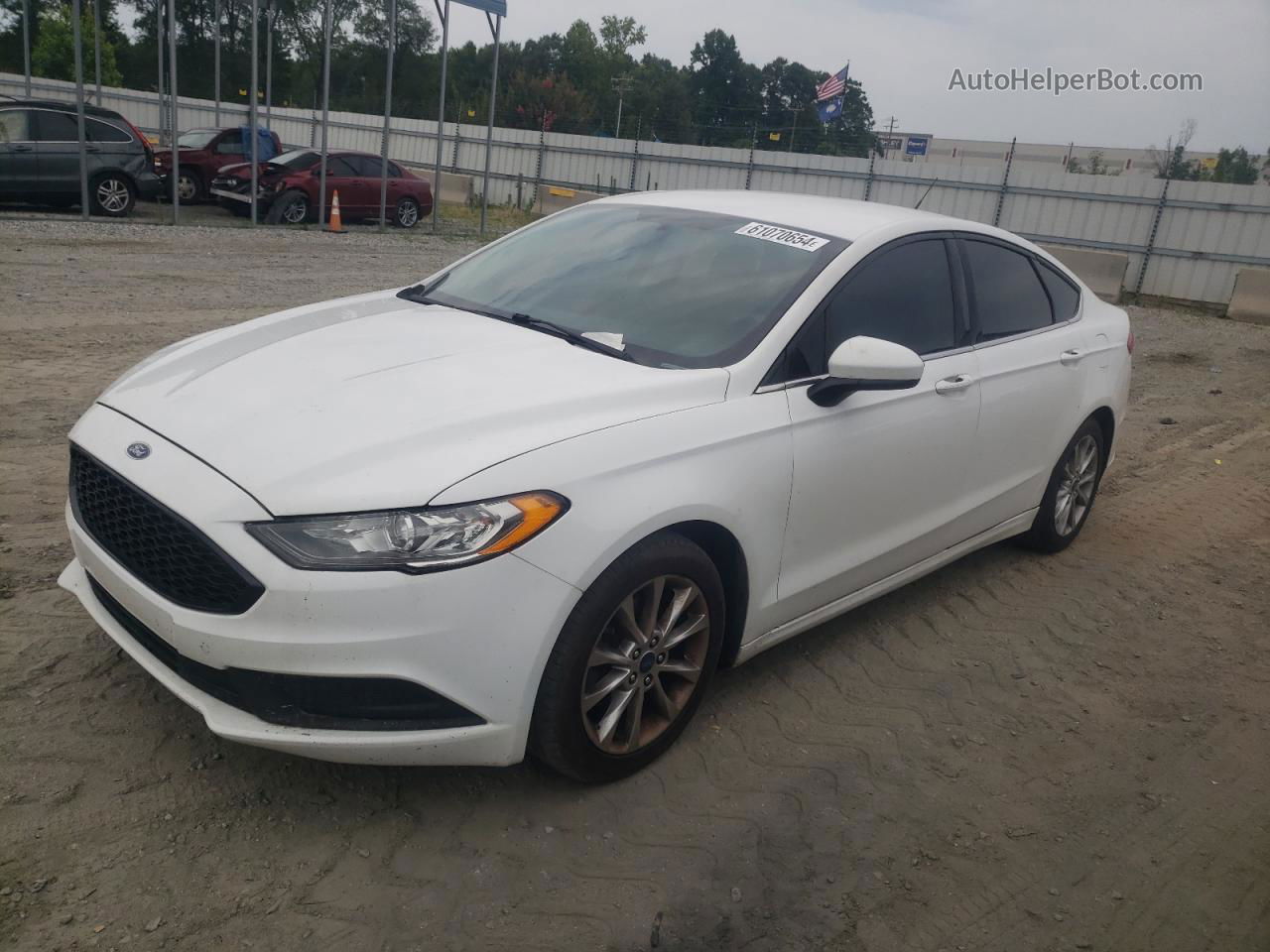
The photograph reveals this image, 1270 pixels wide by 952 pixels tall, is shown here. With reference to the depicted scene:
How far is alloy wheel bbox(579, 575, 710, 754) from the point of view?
9.49 ft

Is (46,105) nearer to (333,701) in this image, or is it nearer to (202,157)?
(202,157)

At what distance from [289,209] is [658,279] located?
16.2m

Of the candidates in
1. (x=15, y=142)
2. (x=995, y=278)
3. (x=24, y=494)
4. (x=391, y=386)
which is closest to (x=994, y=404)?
(x=995, y=278)

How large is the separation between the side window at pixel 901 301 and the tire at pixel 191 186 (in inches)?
706

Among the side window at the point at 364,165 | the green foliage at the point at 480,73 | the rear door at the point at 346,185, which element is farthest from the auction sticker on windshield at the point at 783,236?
the green foliage at the point at 480,73

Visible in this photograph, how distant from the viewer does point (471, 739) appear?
263 centimetres

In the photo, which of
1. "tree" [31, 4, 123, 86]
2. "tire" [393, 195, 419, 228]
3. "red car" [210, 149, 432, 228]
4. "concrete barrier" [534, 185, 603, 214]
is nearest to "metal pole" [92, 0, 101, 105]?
"red car" [210, 149, 432, 228]

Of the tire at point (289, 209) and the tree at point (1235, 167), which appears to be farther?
the tree at point (1235, 167)

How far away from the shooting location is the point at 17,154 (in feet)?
47.9

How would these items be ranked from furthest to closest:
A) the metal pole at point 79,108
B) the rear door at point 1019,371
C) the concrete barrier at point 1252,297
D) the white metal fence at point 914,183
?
the white metal fence at point 914,183 < the concrete barrier at point 1252,297 < the metal pole at point 79,108 < the rear door at point 1019,371

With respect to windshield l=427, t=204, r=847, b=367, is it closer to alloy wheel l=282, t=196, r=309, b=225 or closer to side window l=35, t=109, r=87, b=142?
side window l=35, t=109, r=87, b=142

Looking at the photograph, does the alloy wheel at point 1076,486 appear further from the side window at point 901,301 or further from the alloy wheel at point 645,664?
the alloy wheel at point 645,664

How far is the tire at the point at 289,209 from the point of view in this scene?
17938 mm

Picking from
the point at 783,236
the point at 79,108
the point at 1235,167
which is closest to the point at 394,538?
→ the point at 783,236
